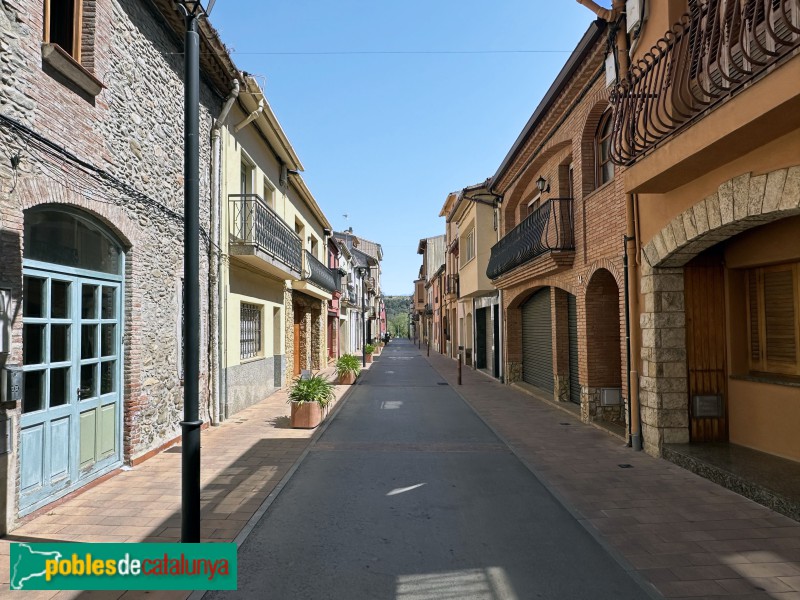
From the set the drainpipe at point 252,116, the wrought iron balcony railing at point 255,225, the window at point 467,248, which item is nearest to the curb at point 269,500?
the wrought iron balcony railing at point 255,225

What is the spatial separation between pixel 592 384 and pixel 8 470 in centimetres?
817

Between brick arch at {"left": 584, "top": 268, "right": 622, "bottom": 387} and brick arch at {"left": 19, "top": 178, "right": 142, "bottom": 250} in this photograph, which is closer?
brick arch at {"left": 19, "top": 178, "right": 142, "bottom": 250}

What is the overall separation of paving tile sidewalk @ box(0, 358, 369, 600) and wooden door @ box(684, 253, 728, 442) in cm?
538

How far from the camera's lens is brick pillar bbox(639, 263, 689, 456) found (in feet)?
21.1

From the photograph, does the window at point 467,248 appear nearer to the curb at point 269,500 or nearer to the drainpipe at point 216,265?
the drainpipe at point 216,265

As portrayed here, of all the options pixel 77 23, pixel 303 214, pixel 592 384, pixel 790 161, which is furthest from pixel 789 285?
pixel 303 214

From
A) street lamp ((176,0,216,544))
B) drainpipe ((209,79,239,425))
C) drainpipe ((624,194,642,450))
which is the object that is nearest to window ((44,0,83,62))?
street lamp ((176,0,216,544))

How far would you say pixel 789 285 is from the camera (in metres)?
5.84

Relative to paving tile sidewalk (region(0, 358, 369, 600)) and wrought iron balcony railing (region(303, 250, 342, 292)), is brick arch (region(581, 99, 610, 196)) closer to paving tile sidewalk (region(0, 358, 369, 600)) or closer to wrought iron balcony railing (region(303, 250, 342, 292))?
paving tile sidewalk (region(0, 358, 369, 600))

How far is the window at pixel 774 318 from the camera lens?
5.78 m

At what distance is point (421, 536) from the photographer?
4109 mm

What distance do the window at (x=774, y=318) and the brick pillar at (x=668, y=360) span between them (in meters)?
0.86

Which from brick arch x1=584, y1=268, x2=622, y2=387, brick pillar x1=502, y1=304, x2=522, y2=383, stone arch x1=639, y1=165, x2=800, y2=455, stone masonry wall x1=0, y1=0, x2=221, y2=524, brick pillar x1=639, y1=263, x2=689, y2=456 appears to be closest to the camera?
stone masonry wall x1=0, y1=0, x2=221, y2=524

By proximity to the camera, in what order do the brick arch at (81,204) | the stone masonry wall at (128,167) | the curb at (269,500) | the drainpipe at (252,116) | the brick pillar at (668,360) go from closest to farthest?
the curb at (269,500) < the stone masonry wall at (128,167) < the brick arch at (81,204) < the brick pillar at (668,360) < the drainpipe at (252,116)
